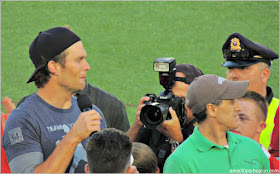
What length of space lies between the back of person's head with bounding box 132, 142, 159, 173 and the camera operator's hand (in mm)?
316

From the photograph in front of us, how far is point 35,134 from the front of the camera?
2.59 m

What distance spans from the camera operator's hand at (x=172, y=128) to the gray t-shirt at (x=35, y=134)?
64cm

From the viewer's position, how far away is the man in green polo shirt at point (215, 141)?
2.58 m

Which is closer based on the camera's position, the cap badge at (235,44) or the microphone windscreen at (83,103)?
the microphone windscreen at (83,103)

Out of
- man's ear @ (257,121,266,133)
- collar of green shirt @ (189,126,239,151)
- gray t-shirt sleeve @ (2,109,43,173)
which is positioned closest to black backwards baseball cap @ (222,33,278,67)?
man's ear @ (257,121,266,133)

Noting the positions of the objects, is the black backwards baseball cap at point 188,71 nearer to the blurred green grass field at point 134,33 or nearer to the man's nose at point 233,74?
the man's nose at point 233,74

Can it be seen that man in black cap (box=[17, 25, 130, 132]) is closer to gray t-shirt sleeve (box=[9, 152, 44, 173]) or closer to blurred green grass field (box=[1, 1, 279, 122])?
gray t-shirt sleeve (box=[9, 152, 44, 173])

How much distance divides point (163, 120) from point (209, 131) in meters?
0.49

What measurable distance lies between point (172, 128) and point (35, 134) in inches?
38.5

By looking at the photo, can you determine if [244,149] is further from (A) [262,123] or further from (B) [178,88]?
(B) [178,88]

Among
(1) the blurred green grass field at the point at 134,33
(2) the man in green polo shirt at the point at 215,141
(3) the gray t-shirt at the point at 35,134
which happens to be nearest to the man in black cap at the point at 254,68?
(2) the man in green polo shirt at the point at 215,141

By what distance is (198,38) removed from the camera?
10.9 meters

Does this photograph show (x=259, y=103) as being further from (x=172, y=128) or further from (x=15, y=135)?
(x=15, y=135)

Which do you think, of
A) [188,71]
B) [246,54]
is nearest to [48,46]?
[188,71]
